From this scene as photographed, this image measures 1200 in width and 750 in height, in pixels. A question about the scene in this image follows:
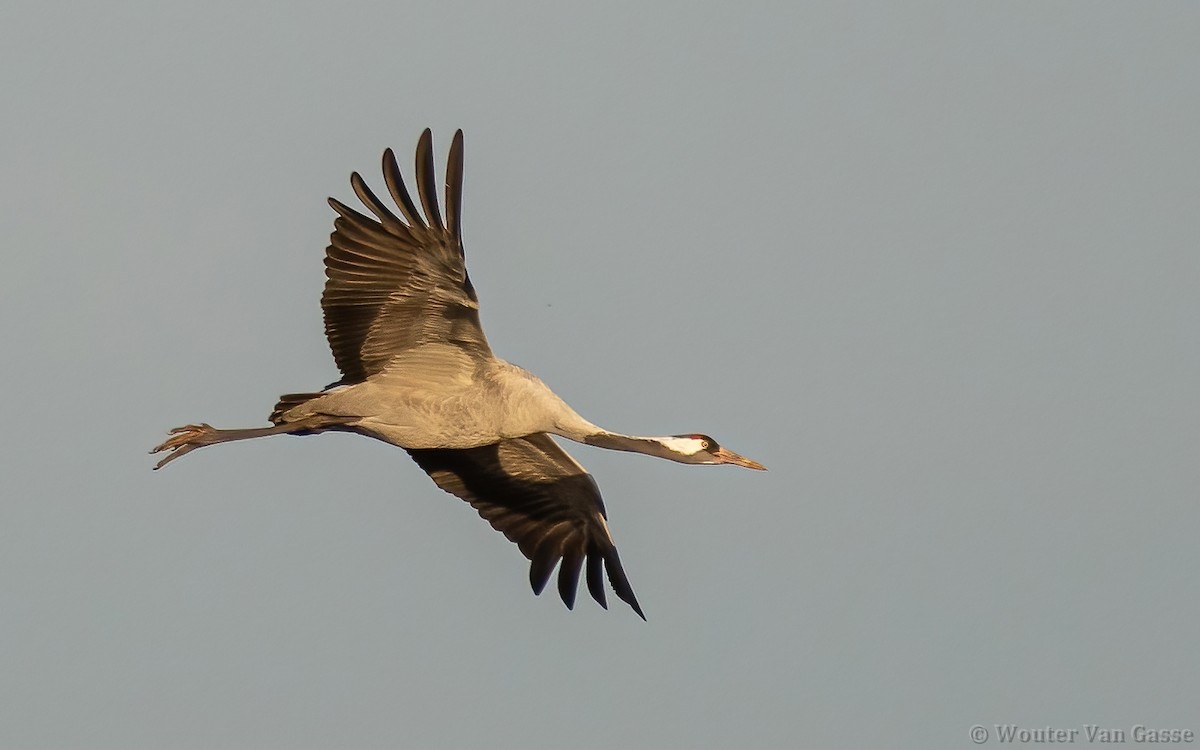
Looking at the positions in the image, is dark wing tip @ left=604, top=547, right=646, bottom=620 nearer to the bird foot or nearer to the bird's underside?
the bird's underside

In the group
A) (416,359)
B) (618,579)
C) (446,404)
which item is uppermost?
(416,359)

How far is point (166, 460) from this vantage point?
14273 millimetres

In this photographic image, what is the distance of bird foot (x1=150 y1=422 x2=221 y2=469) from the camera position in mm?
14305

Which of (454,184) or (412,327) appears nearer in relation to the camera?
(454,184)

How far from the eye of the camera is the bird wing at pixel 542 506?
16016 mm

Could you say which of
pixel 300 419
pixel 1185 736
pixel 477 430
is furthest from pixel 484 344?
pixel 1185 736

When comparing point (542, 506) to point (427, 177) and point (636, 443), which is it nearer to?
point (636, 443)

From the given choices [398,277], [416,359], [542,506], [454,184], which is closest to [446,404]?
[416,359]

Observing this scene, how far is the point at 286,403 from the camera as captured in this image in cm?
1450

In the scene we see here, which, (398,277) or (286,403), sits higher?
(398,277)

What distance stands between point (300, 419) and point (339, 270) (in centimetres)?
127

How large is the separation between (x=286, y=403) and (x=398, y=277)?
1554mm

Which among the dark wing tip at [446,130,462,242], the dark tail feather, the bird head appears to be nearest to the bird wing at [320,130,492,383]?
the dark wing tip at [446,130,462,242]

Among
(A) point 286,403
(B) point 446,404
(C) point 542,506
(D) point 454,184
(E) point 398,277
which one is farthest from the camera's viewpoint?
(C) point 542,506
